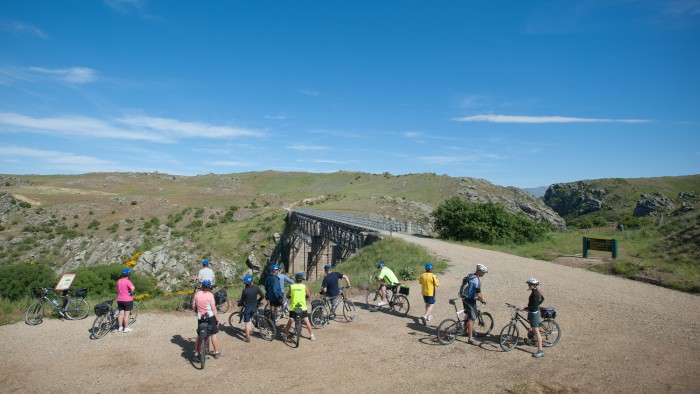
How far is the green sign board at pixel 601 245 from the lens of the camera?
21734 mm

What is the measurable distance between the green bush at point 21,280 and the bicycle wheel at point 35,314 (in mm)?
17462

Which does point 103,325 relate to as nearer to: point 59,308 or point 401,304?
point 59,308

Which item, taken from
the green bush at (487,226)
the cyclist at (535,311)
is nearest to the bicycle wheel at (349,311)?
the cyclist at (535,311)

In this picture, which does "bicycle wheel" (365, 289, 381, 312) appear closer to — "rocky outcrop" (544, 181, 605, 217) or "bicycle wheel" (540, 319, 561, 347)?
"bicycle wheel" (540, 319, 561, 347)

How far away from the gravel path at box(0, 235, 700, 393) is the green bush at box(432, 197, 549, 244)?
18.5m

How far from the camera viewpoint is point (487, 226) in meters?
32.6

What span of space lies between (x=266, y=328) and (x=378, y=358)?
3520mm

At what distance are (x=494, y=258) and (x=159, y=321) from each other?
19015mm

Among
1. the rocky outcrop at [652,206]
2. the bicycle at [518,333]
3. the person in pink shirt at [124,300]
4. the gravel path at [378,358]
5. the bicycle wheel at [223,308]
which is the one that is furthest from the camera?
the rocky outcrop at [652,206]

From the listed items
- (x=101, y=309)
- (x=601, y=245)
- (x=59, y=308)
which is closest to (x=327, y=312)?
(x=101, y=309)

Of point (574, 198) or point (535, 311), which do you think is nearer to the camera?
point (535, 311)

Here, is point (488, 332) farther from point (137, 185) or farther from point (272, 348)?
point (137, 185)

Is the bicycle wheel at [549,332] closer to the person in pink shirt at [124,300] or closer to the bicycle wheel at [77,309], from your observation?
the person in pink shirt at [124,300]

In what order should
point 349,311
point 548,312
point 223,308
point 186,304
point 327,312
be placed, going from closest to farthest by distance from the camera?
point 548,312 → point 327,312 → point 349,311 → point 223,308 → point 186,304
